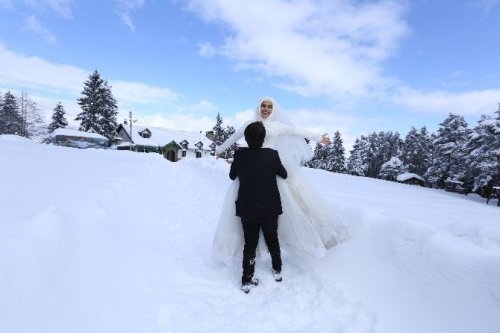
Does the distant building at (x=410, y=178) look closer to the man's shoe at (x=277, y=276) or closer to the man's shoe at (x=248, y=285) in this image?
the man's shoe at (x=277, y=276)

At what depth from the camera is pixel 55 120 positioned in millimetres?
56312

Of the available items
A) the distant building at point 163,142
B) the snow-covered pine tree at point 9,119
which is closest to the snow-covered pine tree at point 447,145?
the distant building at point 163,142

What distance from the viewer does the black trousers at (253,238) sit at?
3957 mm

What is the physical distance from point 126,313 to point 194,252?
203 centimetres

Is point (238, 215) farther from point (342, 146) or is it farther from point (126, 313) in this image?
point (342, 146)

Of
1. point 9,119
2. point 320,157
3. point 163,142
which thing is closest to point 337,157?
point 320,157

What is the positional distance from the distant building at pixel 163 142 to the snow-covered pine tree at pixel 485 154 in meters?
48.4

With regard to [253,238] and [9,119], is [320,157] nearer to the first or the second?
[9,119]

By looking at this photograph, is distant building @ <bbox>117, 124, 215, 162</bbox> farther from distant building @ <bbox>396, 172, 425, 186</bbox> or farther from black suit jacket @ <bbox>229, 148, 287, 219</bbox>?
black suit jacket @ <bbox>229, 148, 287, 219</bbox>

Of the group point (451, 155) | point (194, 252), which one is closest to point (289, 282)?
point (194, 252)

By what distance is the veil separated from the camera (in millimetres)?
4419

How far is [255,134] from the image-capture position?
3.91 metres

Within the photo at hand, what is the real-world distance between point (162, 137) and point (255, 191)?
6197 cm

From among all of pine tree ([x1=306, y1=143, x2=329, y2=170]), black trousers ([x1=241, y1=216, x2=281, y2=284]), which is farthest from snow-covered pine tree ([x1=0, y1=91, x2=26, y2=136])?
black trousers ([x1=241, y1=216, x2=281, y2=284])
